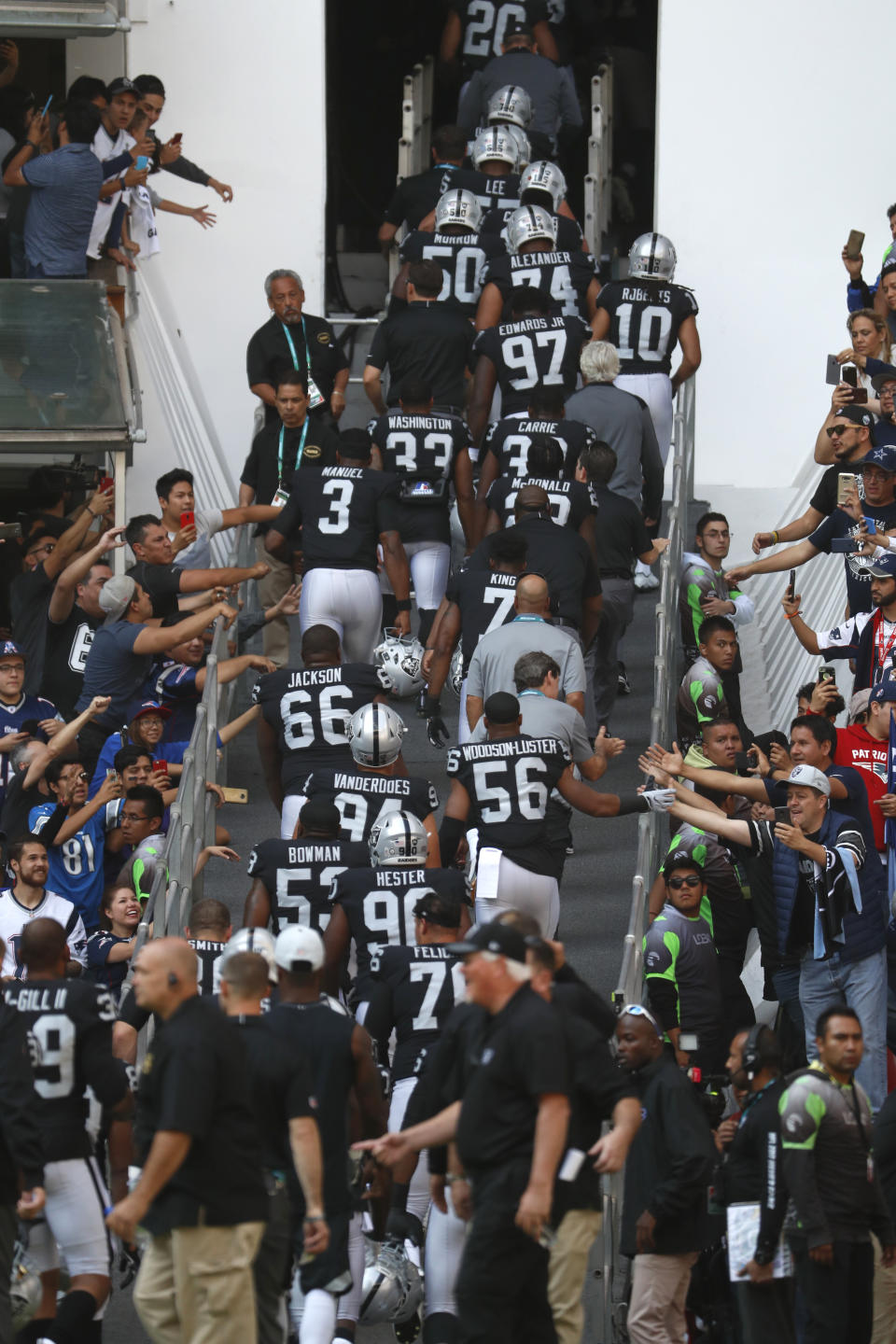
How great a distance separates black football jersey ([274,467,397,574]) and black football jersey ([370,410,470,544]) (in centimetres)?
25

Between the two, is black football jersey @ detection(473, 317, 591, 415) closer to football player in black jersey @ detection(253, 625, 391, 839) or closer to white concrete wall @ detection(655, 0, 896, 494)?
football player in black jersey @ detection(253, 625, 391, 839)

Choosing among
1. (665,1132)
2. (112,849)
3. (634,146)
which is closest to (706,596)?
(112,849)

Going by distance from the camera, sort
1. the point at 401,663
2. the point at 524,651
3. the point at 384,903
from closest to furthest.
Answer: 1. the point at 384,903
2. the point at 524,651
3. the point at 401,663

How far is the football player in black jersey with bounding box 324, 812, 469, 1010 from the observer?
31.8 ft

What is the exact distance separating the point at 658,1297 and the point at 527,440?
Result: 17.6ft

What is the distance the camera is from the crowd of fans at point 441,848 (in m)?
7.66

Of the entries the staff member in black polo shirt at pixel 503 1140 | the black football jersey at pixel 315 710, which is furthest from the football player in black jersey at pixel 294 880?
the staff member in black polo shirt at pixel 503 1140

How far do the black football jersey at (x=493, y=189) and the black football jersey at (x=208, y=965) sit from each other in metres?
7.48

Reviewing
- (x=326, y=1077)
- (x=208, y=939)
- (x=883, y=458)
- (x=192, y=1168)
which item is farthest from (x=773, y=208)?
(x=192, y=1168)

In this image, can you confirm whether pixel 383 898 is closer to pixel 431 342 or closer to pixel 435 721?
pixel 435 721

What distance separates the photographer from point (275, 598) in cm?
1428

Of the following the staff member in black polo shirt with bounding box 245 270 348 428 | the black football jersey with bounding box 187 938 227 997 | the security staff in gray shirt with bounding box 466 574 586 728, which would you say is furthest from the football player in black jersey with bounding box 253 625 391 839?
the staff member in black polo shirt with bounding box 245 270 348 428

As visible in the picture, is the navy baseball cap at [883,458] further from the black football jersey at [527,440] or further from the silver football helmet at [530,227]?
the silver football helmet at [530,227]

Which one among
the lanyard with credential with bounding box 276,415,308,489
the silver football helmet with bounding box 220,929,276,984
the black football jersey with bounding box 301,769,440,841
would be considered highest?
the lanyard with credential with bounding box 276,415,308,489
